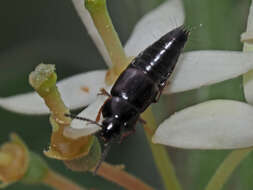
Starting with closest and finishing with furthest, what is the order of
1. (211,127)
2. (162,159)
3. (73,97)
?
(211,127) → (162,159) → (73,97)

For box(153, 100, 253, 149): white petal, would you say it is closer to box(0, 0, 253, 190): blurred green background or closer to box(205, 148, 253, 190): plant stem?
box(205, 148, 253, 190): plant stem

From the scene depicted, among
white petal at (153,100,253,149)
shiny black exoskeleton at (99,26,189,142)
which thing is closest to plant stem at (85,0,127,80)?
shiny black exoskeleton at (99,26,189,142)

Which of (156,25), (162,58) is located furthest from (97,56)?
(162,58)

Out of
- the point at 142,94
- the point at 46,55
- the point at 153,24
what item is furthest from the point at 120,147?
the point at 142,94

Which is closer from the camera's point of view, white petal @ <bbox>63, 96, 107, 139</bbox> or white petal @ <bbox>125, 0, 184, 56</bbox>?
white petal @ <bbox>63, 96, 107, 139</bbox>

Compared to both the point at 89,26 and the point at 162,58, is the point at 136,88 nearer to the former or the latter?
the point at 162,58

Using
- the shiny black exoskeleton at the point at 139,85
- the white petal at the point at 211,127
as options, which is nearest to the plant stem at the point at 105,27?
the shiny black exoskeleton at the point at 139,85
